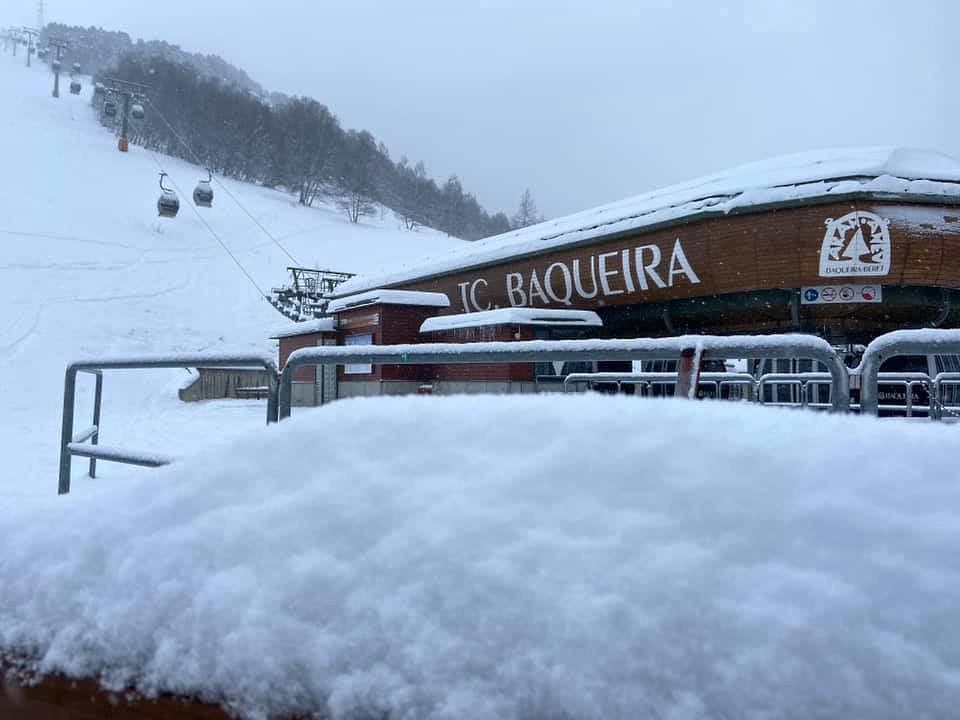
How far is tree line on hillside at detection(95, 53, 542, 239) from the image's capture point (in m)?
72.2

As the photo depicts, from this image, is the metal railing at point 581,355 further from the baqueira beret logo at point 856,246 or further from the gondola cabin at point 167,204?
the gondola cabin at point 167,204

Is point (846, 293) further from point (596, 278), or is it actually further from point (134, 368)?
point (134, 368)

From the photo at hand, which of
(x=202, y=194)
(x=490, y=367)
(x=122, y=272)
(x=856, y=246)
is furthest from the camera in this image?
(x=202, y=194)

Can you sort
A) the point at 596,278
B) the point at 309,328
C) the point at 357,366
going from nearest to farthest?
the point at 596,278 → the point at 357,366 → the point at 309,328

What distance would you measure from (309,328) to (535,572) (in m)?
19.5

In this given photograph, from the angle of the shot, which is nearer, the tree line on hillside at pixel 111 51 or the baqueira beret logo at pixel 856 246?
the baqueira beret logo at pixel 856 246

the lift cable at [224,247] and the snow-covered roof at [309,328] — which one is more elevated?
the lift cable at [224,247]

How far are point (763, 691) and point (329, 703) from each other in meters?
0.76

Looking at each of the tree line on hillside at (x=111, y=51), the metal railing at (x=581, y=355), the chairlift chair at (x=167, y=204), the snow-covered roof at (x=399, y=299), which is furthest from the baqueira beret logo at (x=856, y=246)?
the tree line on hillside at (x=111, y=51)

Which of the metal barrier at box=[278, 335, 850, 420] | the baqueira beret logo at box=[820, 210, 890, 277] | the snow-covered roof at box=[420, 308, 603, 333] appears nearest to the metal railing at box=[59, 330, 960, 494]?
the metal barrier at box=[278, 335, 850, 420]

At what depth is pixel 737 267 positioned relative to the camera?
13234 mm

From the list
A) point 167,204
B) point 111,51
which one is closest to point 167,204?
point 167,204

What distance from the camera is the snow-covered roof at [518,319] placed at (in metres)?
14.0

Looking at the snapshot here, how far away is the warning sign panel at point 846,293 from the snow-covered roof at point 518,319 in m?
4.59
